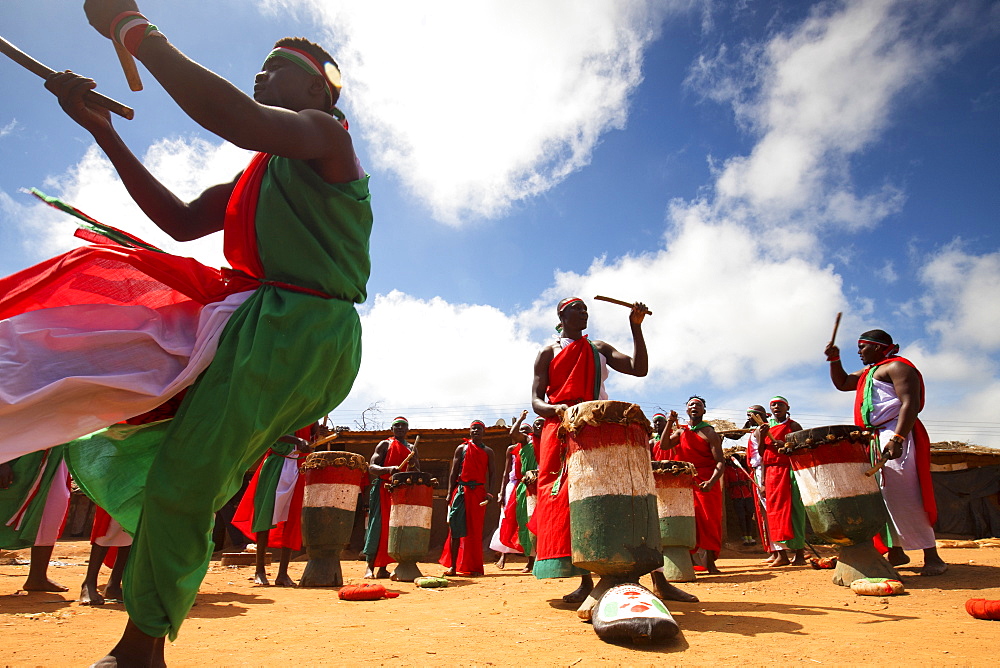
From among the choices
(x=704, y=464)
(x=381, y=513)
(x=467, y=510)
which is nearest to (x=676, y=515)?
(x=704, y=464)

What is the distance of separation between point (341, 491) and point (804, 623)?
16.6ft

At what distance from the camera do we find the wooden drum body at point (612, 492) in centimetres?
354

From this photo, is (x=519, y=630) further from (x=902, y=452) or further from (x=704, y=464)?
(x=704, y=464)

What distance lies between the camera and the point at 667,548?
641 centimetres

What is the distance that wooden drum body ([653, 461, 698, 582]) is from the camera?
20.4ft

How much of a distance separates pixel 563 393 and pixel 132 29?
12.2ft

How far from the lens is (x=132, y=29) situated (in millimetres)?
1739

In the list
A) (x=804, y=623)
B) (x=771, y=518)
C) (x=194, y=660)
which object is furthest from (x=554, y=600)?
(x=771, y=518)

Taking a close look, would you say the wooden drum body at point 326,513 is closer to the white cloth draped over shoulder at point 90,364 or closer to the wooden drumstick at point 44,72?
the white cloth draped over shoulder at point 90,364

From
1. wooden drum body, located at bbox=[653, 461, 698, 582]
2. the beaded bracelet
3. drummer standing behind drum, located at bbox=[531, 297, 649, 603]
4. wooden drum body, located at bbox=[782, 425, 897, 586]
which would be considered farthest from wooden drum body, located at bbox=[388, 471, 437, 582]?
the beaded bracelet

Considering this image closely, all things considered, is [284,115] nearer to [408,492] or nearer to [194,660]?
[194,660]

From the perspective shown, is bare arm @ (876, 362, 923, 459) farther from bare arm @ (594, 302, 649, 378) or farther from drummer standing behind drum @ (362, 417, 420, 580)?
drummer standing behind drum @ (362, 417, 420, 580)

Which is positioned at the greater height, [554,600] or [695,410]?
[695,410]

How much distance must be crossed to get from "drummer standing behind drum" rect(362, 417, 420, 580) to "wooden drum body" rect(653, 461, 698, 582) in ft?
12.0
